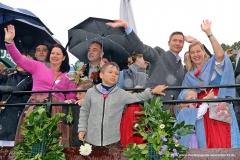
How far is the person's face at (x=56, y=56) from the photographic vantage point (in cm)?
506

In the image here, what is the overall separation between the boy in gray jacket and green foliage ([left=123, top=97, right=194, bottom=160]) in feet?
0.97

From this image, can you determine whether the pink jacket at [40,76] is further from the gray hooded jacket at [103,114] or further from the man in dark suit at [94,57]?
the man in dark suit at [94,57]

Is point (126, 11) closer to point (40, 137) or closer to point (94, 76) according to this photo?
point (94, 76)

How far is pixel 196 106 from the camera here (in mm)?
4465

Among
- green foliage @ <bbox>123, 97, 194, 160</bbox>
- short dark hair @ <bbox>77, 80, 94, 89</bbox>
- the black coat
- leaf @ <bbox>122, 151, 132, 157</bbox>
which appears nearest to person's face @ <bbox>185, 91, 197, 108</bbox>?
green foliage @ <bbox>123, 97, 194, 160</bbox>

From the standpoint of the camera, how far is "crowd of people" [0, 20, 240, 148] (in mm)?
3908

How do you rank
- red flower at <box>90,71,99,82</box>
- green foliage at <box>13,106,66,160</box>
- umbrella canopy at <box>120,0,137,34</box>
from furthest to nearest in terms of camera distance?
umbrella canopy at <box>120,0,137,34</box>, red flower at <box>90,71,99,82</box>, green foliage at <box>13,106,66,160</box>

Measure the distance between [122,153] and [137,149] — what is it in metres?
0.20

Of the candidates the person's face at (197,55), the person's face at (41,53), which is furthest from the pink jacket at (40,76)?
the person's face at (197,55)

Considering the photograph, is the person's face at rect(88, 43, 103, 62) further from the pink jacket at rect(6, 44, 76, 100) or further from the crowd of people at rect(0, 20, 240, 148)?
the pink jacket at rect(6, 44, 76, 100)

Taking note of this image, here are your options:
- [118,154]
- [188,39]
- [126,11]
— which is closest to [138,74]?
[188,39]

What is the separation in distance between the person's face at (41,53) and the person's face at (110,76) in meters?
1.96

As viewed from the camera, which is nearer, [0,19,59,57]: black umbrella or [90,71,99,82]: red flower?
[90,71,99,82]: red flower

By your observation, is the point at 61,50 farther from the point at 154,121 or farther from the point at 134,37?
the point at 154,121
